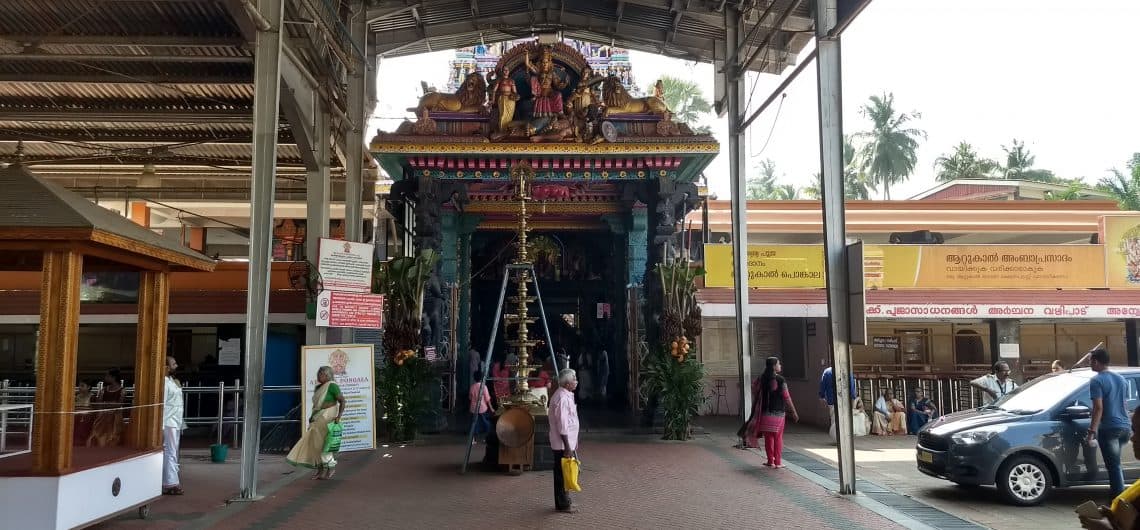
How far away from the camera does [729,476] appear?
11.0 m

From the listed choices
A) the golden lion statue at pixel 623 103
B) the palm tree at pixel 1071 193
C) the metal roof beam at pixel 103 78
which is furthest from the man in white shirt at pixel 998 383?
the palm tree at pixel 1071 193

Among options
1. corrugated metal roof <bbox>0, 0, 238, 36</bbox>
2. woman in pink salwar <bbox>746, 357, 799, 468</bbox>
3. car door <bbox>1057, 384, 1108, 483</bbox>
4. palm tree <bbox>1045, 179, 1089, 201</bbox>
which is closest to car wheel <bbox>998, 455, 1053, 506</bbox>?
car door <bbox>1057, 384, 1108, 483</bbox>

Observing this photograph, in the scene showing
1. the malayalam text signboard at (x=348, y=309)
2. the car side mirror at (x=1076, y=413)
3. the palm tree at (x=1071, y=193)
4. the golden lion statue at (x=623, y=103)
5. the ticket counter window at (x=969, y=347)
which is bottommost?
the car side mirror at (x=1076, y=413)

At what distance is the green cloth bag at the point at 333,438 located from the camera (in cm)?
1055

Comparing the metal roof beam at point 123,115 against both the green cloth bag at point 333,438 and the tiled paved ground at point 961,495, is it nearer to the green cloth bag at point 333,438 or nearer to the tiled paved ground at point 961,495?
the green cloth bag at point 333,438

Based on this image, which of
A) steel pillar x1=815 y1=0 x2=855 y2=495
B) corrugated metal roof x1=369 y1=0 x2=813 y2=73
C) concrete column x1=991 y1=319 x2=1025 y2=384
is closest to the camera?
steel pillar x1=815 y1=0 x2=855 y2=495

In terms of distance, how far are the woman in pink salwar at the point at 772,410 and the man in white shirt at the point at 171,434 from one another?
24.3 ft

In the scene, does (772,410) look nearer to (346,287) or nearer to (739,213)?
(739,213)

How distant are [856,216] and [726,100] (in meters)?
7.79

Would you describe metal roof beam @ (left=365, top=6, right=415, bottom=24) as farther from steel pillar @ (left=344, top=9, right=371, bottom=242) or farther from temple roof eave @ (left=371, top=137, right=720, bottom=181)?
temple roof eave @ (left=371, top=137, right=720, bottom=181)

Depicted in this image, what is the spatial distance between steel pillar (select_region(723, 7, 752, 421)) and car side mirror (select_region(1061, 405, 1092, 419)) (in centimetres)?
577

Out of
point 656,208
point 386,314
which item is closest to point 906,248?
point 656,208

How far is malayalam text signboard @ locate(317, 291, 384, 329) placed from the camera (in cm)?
1217

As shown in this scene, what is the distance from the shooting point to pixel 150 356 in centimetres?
869
